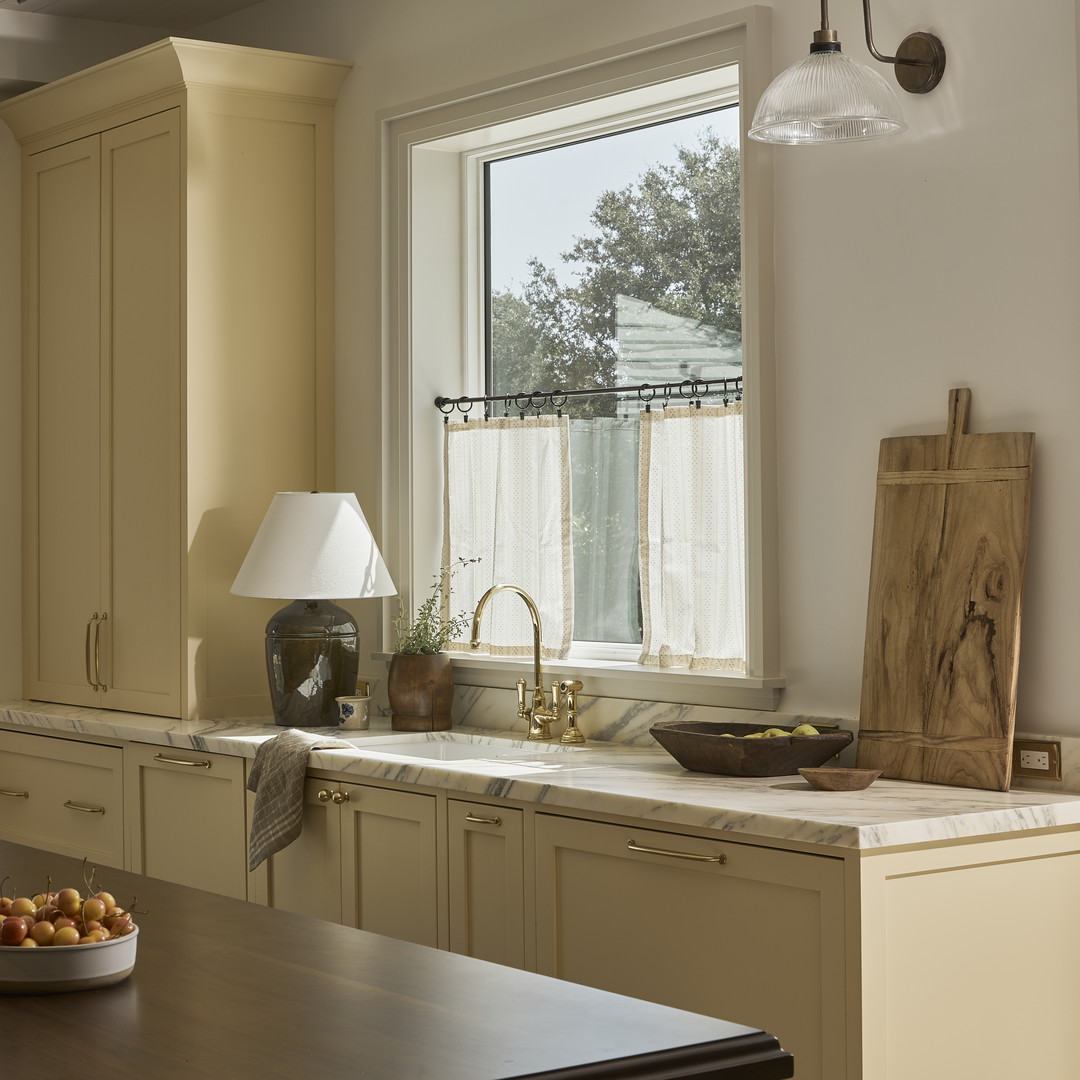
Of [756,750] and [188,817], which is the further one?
[188,817]

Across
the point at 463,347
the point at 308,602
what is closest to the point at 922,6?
the point at 463,347

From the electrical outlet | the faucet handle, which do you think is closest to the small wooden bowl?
the electrical outlet

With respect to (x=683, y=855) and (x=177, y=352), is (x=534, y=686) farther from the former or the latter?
(x=177, y=352)

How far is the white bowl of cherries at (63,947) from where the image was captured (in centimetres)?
161

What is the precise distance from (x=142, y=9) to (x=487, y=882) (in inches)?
123

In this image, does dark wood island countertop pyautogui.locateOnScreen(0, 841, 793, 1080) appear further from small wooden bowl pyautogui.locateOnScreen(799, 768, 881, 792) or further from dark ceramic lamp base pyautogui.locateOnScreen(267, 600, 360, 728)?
dark ceramic lamp base pyautogui.locateOnScreen(267, 600, 360, 728)

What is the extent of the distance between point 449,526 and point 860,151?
5.19 feet

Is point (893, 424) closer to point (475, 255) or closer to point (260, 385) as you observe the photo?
point (475, 255)

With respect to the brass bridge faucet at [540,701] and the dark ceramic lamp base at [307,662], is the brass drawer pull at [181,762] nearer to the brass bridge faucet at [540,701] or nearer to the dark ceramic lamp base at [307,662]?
the dark ceramic lamp base at [307,662]

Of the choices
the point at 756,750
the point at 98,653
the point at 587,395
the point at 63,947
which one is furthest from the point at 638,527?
the point at 63,947

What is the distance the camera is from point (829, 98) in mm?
2557

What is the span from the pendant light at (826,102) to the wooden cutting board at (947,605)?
54cm

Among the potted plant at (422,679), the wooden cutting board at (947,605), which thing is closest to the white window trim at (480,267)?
the potted plant at (422,679)

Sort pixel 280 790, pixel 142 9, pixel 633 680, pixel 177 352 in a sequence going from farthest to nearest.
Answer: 1. pixel 142 9
2. pixel 177 352
3. pixel 633 680
4. pixel 280 790
